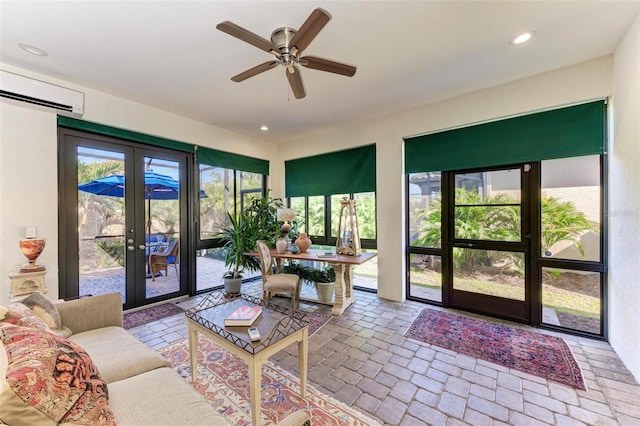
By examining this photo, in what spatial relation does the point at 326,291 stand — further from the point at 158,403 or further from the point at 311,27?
the point at 311,27

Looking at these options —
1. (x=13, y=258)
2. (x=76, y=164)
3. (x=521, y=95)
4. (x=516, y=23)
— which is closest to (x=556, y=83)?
(x=521, y=95)

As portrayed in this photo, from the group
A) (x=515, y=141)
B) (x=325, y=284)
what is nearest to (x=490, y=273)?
(x=515, y=141)

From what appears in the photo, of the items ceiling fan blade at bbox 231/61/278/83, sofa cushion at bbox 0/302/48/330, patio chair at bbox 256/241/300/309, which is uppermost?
ceiling fan blade at bbox 231/61/278/83

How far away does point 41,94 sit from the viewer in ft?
8.97

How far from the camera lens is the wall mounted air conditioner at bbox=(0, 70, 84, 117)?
2.57 meters

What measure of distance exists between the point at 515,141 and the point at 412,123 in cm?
130

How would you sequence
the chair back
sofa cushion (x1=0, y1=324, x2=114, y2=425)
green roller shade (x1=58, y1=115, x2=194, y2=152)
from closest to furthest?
sofa cushion (x1=0, y1=324, x2=114, y2=425), green roller shade (x1=58, y1=115, x2=194, y2=152), the chair back

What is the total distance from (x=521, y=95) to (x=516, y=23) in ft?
3.87

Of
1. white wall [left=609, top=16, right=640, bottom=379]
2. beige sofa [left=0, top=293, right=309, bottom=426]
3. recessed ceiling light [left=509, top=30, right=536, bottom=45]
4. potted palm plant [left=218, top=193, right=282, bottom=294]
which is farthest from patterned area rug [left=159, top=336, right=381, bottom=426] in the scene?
recessed ceiling light [left=509, top=30, right=536, bottom=45]

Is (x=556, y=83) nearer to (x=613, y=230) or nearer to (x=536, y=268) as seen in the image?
(x=613, y=230)

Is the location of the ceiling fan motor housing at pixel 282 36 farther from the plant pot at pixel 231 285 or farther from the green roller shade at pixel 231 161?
the plant pot at pixel 231 285

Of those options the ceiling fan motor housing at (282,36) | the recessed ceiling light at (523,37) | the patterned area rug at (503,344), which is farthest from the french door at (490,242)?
the ceiling fan motor housing at (282,36)

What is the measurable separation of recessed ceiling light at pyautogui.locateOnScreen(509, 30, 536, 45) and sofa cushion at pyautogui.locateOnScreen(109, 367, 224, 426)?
3510mm

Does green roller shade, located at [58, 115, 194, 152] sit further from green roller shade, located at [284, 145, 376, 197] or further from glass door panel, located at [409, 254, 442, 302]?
glass door panel, located at [409, 254, 442, 302]
